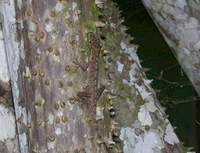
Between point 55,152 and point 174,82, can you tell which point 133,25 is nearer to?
point 174,82

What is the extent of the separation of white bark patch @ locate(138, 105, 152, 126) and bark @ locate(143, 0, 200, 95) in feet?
0.51

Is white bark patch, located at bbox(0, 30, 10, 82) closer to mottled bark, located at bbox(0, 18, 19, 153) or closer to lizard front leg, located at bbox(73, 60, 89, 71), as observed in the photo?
mottled bark, located at bbox(0, 18, 19, 153)

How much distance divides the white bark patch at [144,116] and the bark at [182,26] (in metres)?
0.16

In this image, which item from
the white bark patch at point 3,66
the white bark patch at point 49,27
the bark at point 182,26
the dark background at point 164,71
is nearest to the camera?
the white bark patch at point 49,27

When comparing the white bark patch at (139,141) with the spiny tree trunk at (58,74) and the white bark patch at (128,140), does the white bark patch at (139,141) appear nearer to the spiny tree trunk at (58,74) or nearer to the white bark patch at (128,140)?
the white bark patch at (128,140)

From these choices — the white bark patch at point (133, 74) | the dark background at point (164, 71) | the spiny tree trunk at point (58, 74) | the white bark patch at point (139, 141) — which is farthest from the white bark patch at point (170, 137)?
the dark background at point (164, 71)

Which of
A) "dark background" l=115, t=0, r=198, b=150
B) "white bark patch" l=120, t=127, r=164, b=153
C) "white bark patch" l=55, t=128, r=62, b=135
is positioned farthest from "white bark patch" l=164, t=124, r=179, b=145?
"dark background" l=115, t=0, r=198, b=150

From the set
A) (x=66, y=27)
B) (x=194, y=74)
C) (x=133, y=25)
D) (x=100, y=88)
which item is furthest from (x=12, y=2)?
(x=133, y=25)

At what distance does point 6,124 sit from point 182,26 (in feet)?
1.62

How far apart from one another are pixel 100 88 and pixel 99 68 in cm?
4

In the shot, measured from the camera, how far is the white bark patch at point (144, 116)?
1259mm

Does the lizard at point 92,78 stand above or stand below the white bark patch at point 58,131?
above

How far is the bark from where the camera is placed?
1.22 metres

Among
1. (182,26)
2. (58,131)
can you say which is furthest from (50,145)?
(182,26)
